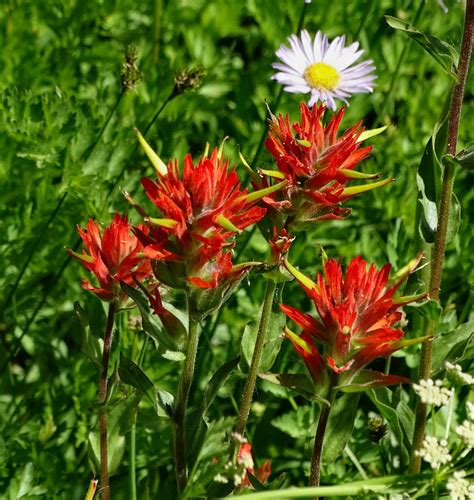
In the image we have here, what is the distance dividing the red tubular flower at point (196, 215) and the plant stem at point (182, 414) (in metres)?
0.14

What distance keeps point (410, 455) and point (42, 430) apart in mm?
709

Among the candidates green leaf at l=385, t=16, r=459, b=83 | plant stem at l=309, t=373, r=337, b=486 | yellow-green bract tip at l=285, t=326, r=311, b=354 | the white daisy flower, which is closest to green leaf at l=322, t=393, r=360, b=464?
plant stem at l=309, t=373, r=337, b=486

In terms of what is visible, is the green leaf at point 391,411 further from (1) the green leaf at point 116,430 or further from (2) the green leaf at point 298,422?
(1) the green leaf at point 116,430

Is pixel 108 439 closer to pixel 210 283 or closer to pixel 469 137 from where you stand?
pixel 210 283

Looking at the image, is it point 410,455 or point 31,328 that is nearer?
point 410,455

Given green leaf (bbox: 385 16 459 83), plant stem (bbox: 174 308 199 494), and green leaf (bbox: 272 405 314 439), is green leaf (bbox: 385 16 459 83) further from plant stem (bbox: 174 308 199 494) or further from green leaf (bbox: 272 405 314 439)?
green leaf (bbox: 272 405 314 439)

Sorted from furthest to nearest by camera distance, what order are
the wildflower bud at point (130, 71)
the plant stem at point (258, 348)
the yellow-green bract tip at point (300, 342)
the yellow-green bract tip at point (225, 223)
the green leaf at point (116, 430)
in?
1. the wildflower bud at point (130, 71)
2. the green leaf at point (116, 430)
3. the plant stem at point (258, 348)
4. the yellow-green bract tip at point (300, 342)
5. the yellow-green bract tip at point (225, 223)

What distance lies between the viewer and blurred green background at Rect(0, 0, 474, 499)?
1.72 metres

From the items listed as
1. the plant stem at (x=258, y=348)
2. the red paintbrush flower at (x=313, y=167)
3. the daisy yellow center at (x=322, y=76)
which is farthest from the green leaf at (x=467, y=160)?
the daisy yellow center at (x=322, y=76)

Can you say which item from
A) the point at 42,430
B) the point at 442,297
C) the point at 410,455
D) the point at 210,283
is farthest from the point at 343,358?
the point at 442,297

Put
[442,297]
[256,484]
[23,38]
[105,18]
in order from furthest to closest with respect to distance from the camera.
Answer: [105,18] → [23,38] → [442,297] → [256,484]

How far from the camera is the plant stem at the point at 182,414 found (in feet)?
4.04

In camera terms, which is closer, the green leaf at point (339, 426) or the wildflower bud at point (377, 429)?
the green leaf at point (339, 426)

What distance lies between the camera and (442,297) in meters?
2.06
